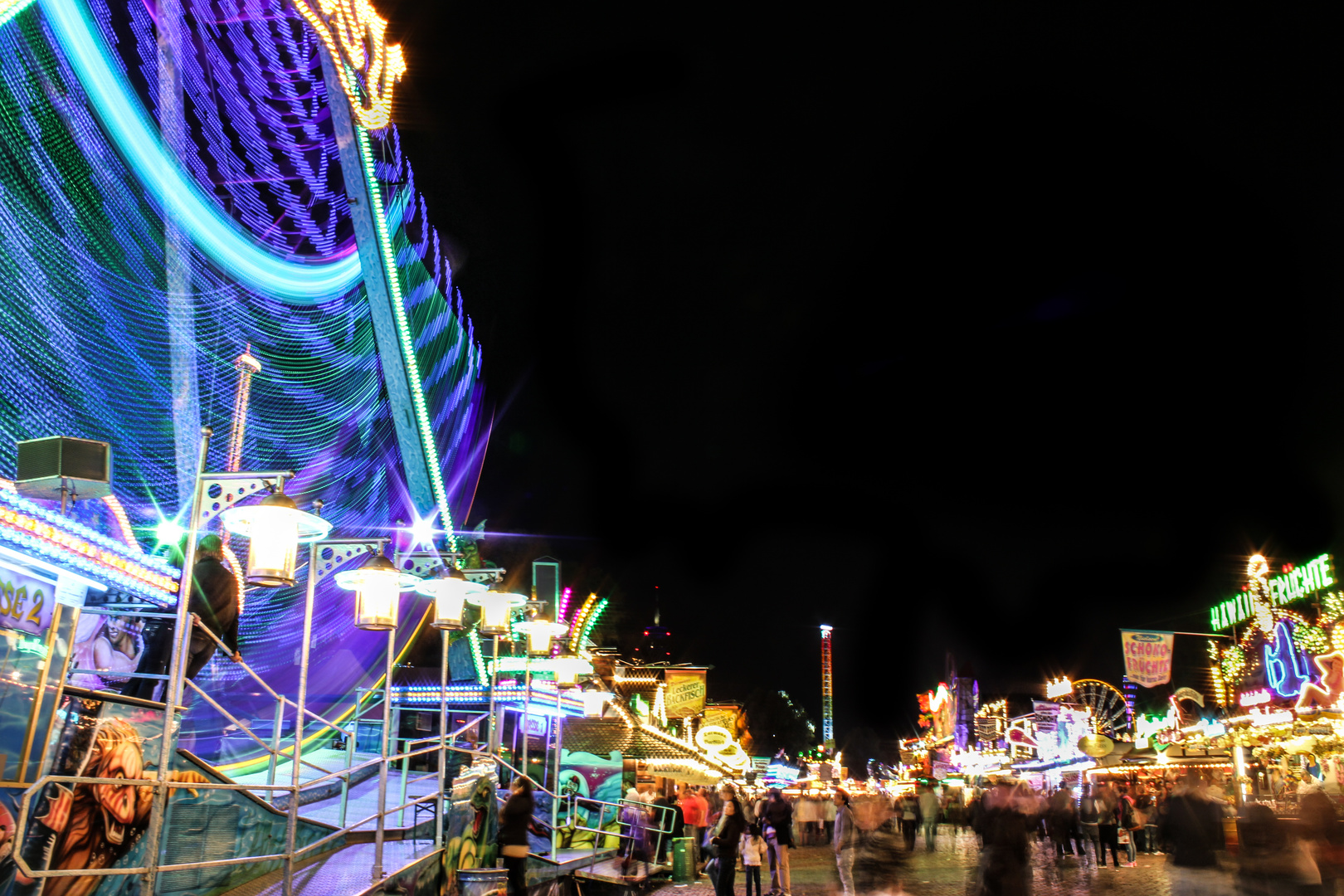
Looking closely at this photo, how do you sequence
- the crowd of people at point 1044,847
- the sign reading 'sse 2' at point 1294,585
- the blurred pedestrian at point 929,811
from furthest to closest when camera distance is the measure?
the sign reading 'sse 2' at point 1294,585
the blurred pedestrian at point 929,811
the crowd of people at point 1044,847

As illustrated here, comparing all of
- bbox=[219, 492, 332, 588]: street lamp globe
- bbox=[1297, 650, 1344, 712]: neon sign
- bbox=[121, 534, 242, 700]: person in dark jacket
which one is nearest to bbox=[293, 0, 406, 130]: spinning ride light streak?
bbox=[121, 534, 242, 700]: person in dark jacket

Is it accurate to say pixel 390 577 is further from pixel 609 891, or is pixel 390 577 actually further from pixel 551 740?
pixel 551 740

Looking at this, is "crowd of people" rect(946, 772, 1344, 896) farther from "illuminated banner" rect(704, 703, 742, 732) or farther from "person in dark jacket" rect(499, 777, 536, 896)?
"illuminated banner" rect(704, 703, 742, 732)

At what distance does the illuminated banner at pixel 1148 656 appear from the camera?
32.4 m

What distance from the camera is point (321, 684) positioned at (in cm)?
2117

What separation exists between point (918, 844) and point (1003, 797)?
24.3m

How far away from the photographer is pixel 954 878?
18297 millimetres

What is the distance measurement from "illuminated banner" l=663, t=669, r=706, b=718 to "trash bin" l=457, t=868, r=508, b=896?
2371 centimetres

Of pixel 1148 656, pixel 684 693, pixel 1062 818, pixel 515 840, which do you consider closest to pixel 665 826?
pixel 1062 818

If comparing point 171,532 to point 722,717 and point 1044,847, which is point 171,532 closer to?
point 1044,847

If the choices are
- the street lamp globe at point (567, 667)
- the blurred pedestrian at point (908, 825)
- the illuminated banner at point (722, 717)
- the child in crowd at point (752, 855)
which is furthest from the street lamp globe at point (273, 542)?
the illuminated banner at point (722, 717)

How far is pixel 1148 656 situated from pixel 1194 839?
26.1 meters

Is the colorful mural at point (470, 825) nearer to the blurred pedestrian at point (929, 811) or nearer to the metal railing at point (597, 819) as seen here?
the metal railing at point (597, 819)

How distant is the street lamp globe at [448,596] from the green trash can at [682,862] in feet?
32.0
